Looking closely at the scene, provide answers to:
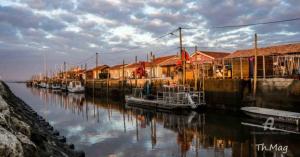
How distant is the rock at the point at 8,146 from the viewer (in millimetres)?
6601

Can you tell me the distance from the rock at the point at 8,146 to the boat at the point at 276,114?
1781cm

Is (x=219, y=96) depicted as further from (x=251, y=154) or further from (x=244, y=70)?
(x=251, y=154)

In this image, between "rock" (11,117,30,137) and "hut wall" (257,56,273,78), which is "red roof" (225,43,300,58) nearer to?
"hut wall" (257,56,273,78)

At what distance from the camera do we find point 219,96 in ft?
100.0

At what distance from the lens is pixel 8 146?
6.74 metres

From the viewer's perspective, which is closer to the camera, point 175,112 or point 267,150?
point 267,150

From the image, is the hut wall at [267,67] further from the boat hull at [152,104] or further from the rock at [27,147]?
the rock at [27,147]

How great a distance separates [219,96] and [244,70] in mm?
3318

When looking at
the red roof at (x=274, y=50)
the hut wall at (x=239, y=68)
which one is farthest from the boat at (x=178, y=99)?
the red roof at (x=274, y=50)

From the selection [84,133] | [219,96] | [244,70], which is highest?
[244,70]

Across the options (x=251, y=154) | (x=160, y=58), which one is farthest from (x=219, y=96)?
(x=160, y=58)

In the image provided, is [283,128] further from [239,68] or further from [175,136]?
[239,68]

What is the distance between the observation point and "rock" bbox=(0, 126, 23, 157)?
6601mm

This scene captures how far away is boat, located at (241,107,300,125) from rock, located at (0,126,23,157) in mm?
17806
